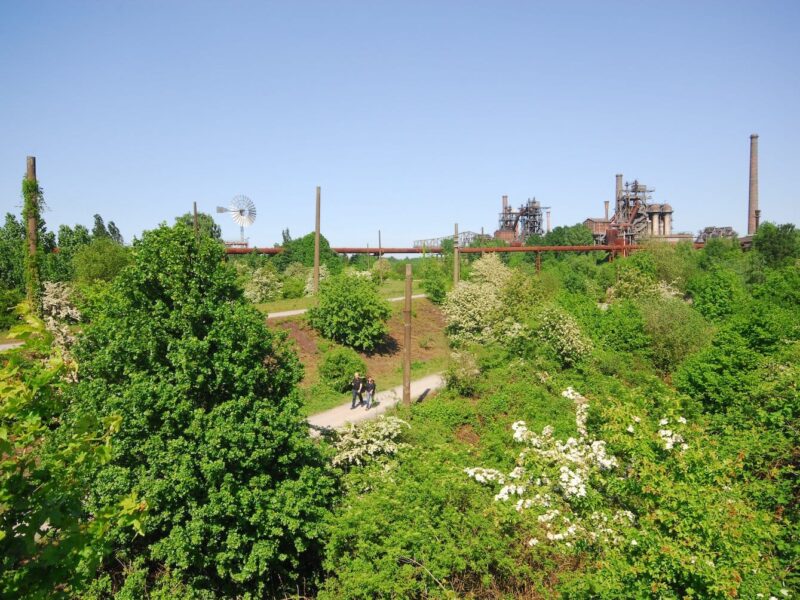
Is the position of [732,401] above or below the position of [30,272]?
below

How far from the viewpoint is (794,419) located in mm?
11047

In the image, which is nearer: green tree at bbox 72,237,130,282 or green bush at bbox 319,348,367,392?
green bush at bbox 319,348,367,392

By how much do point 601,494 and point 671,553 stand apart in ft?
12.4

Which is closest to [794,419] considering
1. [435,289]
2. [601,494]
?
[601,494]

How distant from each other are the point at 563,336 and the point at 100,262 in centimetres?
2259

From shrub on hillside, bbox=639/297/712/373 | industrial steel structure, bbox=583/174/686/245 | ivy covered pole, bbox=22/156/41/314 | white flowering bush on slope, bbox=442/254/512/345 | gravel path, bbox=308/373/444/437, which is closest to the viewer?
ivy covered pole, bbox=22/156/41/314

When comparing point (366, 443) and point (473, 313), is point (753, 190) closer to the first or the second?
point (473, 313)

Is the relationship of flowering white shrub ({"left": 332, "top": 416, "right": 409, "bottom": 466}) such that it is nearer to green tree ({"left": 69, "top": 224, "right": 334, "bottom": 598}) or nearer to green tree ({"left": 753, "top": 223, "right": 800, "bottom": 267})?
green tree ({"left": 69, "top": 224, "right": 334, "bottom": 598})

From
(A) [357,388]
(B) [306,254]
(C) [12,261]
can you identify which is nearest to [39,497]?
(A) [357,388]

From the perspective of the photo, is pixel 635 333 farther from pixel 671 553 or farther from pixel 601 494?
pixel 671 553

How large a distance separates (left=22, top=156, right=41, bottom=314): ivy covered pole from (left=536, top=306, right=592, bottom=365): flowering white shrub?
19620 millimetres

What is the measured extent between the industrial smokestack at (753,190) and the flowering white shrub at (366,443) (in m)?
57.6

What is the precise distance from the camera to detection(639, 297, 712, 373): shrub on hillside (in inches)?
951

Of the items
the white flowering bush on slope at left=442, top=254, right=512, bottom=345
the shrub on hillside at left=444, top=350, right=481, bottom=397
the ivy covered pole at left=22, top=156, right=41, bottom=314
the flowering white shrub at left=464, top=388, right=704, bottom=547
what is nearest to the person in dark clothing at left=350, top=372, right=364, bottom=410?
the shrub on hillside at left=444, top=350, right=481, bottom=397
